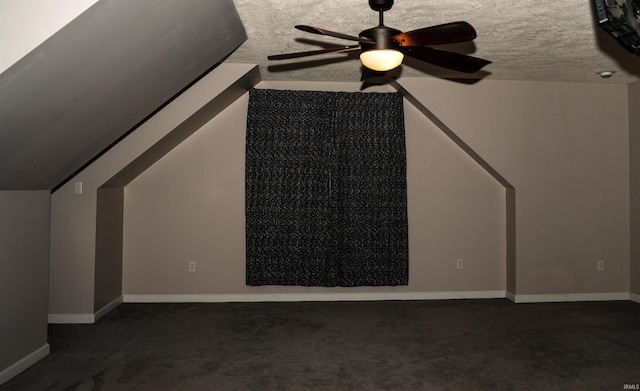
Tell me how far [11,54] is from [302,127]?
3.17 m

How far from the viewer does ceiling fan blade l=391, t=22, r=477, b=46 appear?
213 cm

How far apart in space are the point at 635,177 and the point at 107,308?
5745 mm

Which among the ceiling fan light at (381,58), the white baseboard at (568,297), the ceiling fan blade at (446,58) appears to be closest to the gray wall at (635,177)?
the white baseboard at (568,297)

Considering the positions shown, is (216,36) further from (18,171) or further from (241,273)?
(241,273)

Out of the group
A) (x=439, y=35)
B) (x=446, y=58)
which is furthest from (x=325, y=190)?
(x=439, y=35)

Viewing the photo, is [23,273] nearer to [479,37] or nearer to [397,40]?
[397,40]

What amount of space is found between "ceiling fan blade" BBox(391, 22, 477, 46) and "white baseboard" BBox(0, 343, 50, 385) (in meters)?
3.07

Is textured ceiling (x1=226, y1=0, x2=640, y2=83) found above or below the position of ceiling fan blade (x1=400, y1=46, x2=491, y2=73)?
above

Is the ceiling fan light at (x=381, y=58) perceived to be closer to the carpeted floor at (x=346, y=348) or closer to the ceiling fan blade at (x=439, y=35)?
the ceiling fan blade at (x=439, y=35)

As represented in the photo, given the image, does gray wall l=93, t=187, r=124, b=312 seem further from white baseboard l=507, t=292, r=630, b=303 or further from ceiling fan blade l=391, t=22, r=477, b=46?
white baseboard l=507, t=292, r=630, b=303

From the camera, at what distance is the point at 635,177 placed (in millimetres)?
4816

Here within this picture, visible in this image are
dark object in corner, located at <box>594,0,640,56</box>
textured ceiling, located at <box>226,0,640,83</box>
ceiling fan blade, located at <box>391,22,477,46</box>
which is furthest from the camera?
textured ceiling, located at <box>226,0,640,83</box>

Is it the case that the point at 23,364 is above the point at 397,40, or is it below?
below

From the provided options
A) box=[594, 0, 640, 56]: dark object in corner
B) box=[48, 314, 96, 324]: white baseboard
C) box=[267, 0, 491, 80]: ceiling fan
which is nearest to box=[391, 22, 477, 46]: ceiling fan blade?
box=[267, 0, 491, 80]: ceiling fan
